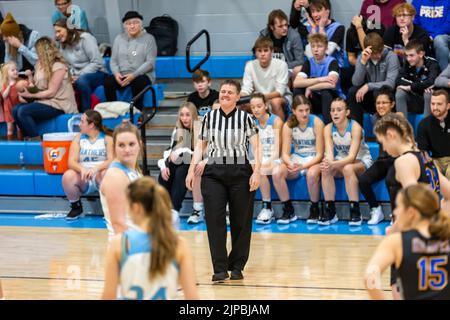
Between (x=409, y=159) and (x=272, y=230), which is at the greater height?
(x=409, y=159)

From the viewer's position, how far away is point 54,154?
33.6 ft

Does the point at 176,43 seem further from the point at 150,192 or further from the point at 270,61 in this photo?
the point at 150,192

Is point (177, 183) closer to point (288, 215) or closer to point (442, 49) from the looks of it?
point (288, 215)

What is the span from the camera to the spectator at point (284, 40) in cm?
1077

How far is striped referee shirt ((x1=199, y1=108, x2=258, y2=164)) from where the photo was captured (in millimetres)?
7266

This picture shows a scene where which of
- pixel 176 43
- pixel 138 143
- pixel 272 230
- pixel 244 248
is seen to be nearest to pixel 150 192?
pixel 138 143

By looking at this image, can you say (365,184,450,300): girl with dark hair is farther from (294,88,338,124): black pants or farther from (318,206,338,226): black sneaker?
(294,88,338,124): black pants

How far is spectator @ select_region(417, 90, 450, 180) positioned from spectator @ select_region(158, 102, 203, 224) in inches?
97.2

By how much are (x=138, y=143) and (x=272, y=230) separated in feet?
14.3

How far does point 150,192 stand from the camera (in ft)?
13.2

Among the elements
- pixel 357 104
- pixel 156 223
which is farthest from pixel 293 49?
pixel 156 223

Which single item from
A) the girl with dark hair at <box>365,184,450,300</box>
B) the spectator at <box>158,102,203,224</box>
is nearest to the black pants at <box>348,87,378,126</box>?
the spectator at <box>158,102,203,224</box>

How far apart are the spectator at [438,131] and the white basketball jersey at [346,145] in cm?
64

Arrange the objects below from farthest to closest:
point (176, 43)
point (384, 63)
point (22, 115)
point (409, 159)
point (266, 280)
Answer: point (176, 43)
point (22, 115)
point (384, 63)
point (266, 280)
point (409, 159)
